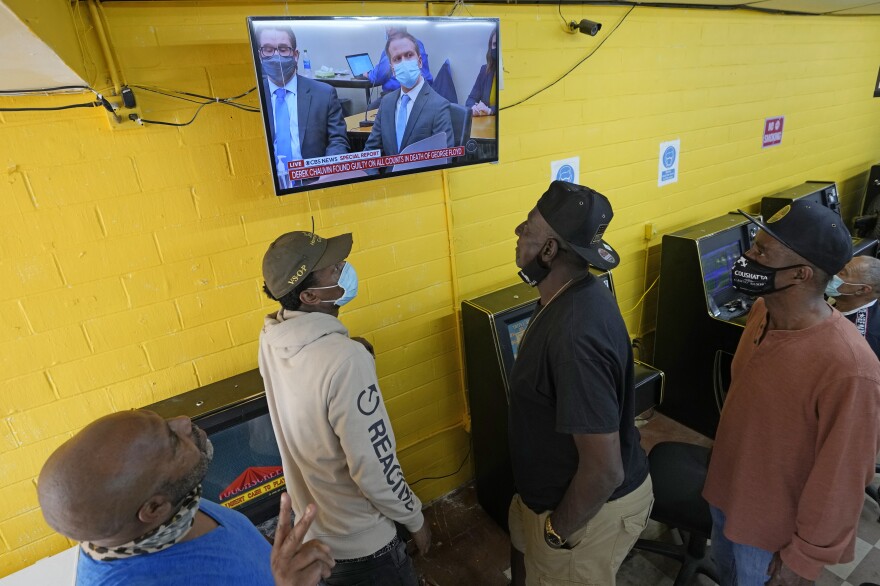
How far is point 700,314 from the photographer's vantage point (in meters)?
3.08

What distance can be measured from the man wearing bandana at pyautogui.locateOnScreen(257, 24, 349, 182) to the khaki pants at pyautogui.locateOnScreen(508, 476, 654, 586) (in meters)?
1.53

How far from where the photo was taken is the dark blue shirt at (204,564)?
38.1 inches

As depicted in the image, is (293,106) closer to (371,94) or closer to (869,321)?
(371,94)

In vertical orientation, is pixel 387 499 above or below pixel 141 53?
below

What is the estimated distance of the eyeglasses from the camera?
1.53 meters

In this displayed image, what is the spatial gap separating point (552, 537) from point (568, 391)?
562mm

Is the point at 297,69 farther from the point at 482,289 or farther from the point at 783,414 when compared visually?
the point at 783,414

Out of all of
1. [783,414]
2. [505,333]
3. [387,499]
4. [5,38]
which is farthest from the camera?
[505,333]

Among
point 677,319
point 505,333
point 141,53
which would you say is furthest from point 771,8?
point 141,53

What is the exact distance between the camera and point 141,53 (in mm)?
1594

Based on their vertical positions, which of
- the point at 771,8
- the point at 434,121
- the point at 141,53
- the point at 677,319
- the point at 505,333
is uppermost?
the point at 771,8

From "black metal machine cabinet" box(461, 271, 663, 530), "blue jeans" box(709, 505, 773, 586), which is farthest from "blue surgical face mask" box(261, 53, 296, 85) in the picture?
"blue jeans" box(709, 505, 773, 586)

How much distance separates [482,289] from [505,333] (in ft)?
1.56

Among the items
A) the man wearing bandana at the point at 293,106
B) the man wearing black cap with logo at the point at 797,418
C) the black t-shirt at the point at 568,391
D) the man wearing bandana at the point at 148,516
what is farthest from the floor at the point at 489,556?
the man wearing bandana at the point at 293,106
